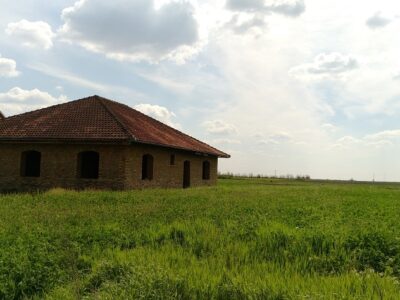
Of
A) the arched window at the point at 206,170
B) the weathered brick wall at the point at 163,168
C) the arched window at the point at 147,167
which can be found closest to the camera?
the weathered brick wall at the point at 163,168

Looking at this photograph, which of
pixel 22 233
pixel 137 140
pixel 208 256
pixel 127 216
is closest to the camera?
pixel 208 256

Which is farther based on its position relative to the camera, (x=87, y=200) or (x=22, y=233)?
(x=87, y=200)

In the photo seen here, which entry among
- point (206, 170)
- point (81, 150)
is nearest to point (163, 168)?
point (81, 150)

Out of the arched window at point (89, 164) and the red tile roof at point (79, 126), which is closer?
the red tile roof at point (79, 126)

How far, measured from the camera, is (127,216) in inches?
421

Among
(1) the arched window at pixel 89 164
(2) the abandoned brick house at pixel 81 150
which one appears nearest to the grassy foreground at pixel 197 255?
(2) the abandoned brick house at pixel 81 150

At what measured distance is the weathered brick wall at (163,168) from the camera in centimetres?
1966

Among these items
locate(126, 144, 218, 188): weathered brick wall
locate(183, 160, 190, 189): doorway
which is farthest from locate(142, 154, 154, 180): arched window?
locate(183, 160, 190, 189): doorway

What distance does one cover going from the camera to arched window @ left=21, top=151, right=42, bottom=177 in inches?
834

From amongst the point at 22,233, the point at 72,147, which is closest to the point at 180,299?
the point at 22,233

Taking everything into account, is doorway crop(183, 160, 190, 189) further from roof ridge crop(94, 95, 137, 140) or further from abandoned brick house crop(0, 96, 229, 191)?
roof ridge crop(94, 95, 137, 140)

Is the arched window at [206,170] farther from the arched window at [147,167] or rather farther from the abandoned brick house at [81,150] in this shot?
the arched window at [147,167]

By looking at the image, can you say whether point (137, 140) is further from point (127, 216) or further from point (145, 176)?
point (127, 216)

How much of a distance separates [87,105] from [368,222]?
17.7 m
